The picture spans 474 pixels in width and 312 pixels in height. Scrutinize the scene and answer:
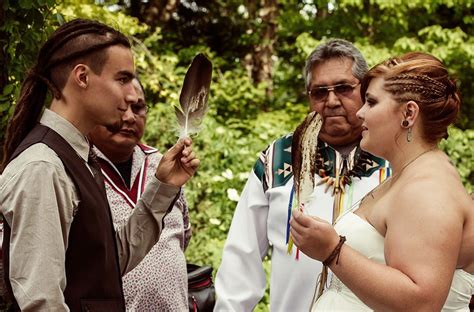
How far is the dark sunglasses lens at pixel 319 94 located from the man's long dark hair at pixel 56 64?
4.32ft

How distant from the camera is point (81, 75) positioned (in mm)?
2451

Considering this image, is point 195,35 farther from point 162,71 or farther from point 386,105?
point 386,105

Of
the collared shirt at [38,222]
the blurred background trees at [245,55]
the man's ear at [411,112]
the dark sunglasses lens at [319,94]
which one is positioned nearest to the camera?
the collared shirt at [38,222]

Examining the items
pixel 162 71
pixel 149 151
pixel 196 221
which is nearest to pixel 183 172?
pixel 149 151

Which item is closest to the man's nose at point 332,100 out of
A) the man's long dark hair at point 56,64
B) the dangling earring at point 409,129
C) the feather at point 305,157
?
the feather at point 305,157

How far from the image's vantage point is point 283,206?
3.54 meters

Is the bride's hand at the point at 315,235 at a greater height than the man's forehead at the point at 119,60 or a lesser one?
lesser

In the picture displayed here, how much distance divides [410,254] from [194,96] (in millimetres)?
1073

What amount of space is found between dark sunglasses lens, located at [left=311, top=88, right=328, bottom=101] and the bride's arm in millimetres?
1270

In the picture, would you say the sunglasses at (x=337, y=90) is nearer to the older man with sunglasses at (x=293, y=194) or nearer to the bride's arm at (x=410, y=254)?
the older man with sunglasses at (x=293, y=194)

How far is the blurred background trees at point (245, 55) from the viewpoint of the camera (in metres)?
7.33

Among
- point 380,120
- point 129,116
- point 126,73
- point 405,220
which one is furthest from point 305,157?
point 129,116

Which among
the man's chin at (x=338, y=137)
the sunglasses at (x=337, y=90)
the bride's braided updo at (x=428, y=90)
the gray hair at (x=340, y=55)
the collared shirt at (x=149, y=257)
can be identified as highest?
the gray hair at (x=340, y=55)

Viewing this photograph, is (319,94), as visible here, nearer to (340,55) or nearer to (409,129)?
(340,55)
